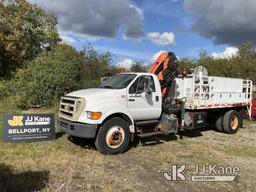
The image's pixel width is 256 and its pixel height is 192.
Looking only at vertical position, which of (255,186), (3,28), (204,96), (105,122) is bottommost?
(255,186)

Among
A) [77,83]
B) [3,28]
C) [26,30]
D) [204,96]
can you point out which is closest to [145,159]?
[204,96]

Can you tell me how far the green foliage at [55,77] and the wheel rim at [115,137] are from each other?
1046 centimetres

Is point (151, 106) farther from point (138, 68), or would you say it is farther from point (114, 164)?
point (138, 68)

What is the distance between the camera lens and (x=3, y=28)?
2797 centimetres

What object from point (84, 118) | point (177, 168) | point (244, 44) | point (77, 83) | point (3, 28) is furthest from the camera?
point (244, 44)

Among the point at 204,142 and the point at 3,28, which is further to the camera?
the point at 3,28

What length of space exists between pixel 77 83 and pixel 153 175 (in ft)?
43.7

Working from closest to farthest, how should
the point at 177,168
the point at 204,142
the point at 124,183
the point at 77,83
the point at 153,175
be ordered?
the point at 124,183 < the point at 153,175 < the point at 177,168 < the point at 204,142 < the point at 77,83

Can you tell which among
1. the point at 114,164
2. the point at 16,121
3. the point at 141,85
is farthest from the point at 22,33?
the point at 114,164

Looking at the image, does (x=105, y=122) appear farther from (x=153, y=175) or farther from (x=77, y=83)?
(x=77, y=83)

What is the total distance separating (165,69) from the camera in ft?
35.3

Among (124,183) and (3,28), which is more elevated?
(3,28)

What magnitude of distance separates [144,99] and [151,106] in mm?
396

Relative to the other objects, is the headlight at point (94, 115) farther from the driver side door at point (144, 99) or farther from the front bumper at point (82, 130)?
the driver side door at point (144, 99)
